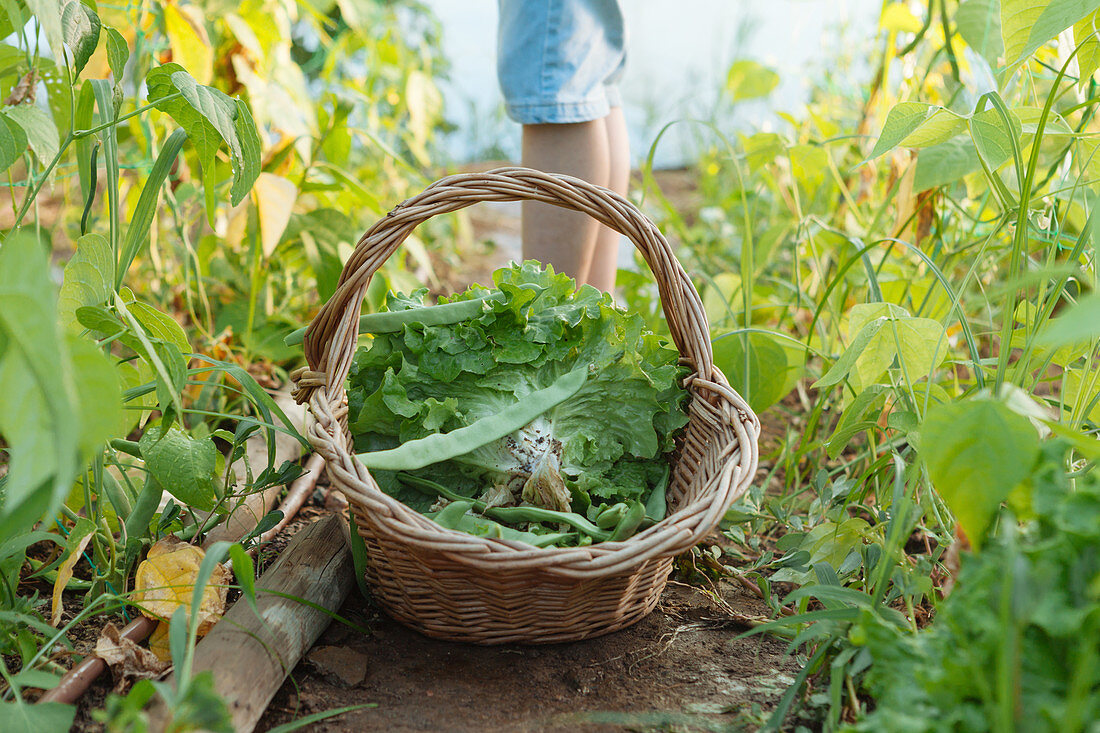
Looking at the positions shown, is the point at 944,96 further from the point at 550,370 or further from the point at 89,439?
the point at 89,439

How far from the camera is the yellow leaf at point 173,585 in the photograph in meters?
0.88

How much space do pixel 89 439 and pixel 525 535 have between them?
0.46 meters

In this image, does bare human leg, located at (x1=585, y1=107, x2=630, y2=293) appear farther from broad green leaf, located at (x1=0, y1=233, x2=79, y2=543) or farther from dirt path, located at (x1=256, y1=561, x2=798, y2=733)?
broad green leaf, located at (x1=0, y1=233, x2=79, y2=543)

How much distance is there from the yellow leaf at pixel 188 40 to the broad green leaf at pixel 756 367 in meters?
1.04

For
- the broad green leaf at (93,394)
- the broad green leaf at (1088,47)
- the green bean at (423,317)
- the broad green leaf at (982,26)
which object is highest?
the broad green leaf at (982,26)

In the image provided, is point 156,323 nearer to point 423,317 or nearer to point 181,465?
point 181,465

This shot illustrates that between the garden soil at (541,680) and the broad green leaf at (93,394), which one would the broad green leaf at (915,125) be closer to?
the garden soil at (541,680)

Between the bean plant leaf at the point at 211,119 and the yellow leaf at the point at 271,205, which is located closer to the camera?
the bean plant leaf at the point at 211,119

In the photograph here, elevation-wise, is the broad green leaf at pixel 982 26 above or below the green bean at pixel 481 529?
above

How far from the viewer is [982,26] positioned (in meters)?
1.28

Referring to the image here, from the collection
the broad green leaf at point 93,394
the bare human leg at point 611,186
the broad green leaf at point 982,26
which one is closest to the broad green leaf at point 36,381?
the broad green leaf at point 93,394

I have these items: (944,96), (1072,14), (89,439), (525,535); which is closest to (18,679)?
(89,439)

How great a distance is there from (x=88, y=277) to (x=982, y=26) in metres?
1.33

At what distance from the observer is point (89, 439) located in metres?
0.53
